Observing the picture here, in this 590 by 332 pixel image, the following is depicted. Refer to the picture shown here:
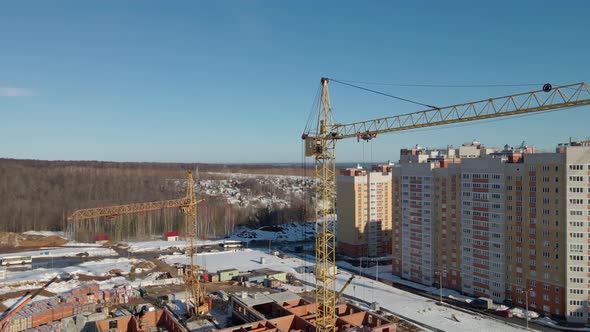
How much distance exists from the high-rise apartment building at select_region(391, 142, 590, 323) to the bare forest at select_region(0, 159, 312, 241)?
2557 centimetres

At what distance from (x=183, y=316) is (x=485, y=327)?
44.3 feet

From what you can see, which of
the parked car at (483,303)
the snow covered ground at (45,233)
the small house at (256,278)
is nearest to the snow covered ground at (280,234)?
the small house at (256,278)

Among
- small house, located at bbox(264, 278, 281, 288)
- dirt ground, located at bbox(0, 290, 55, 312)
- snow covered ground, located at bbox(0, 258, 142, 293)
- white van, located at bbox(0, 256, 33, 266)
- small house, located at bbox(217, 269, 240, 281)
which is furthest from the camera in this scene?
white van, located at bbox(0, 256, 33, 266)

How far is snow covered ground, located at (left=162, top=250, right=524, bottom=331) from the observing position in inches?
738

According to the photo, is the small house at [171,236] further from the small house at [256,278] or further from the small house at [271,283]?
the small house at [271,283]

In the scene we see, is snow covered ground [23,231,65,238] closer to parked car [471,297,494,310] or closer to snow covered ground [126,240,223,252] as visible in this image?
snow covered ground [126,240,223,252]

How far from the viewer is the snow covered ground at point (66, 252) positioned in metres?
34.4

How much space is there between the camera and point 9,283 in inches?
987

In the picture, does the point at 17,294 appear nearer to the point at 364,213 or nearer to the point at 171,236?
the point at 171,236

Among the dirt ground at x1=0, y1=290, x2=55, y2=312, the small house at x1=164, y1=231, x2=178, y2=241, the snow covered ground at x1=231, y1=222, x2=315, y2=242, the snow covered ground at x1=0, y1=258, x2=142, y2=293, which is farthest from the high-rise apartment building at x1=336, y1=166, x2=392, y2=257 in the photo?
the dirt ground at x1=0, y1=290, x2=55, y2=312

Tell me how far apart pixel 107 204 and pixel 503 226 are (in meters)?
43.9

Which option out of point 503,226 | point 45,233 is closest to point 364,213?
point 503,226

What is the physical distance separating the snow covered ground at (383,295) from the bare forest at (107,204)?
12127 mm

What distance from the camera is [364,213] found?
33.3 meters
